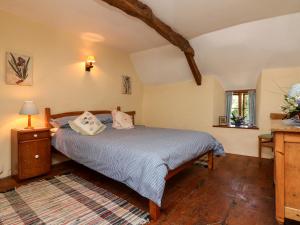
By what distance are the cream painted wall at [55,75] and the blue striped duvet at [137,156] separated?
2.52 ft

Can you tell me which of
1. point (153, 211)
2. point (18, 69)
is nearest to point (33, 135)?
point (18, 69)

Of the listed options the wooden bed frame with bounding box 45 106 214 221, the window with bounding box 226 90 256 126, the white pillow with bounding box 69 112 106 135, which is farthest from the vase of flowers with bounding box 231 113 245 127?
the white pillow with bounding box 69 112 106 135

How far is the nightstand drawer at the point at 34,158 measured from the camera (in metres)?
2.54

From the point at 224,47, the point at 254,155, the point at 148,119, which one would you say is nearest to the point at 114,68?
the point at 148,119

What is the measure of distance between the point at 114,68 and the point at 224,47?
243 cm

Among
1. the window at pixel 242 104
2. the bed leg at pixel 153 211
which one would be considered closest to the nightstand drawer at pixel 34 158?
the bed leg at pixel 153 211

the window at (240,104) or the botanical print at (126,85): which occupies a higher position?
the botanical print at (126,85)

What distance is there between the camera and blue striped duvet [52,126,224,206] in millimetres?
1735

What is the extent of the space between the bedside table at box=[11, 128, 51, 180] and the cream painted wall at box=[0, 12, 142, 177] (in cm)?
28

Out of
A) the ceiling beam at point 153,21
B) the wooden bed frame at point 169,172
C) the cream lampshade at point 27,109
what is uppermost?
the ceiling beam at point 153,21

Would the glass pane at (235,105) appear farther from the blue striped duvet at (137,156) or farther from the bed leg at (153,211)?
the bed leg at (153,211)

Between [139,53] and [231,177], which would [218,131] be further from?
[139,53]

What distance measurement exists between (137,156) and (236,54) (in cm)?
298

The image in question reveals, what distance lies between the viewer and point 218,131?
4328 millimetres
